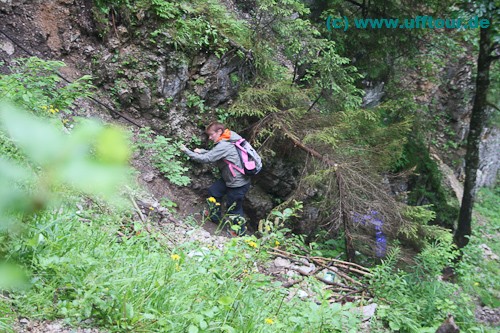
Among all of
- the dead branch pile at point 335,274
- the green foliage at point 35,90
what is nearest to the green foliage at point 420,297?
the dead branch pile at point 335,274

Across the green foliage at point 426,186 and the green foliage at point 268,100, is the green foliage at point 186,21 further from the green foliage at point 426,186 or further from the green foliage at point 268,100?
the green foliage at point 426,186

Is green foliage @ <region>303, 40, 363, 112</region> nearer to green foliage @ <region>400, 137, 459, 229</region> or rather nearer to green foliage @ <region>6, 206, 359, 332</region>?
green foliage @ <region>400, 137, 459, 229</region>

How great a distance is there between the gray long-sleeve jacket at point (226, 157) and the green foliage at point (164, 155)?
30 centimetres

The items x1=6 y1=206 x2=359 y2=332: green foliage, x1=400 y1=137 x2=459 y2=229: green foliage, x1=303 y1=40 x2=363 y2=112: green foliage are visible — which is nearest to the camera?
x1=6 y1=206 x2=359 y2=332: green foliage

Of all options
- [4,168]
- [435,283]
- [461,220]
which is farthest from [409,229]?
[4,168]

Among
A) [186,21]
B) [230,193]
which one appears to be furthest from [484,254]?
[186,21]

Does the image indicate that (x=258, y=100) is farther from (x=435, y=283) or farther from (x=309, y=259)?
(x=435, y=283)

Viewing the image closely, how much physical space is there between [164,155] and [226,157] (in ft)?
3.55

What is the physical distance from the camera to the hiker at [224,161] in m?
6.63

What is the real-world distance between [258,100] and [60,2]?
3.68 metres

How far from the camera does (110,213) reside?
13.5 feet

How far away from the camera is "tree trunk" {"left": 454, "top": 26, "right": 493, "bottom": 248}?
812 cm

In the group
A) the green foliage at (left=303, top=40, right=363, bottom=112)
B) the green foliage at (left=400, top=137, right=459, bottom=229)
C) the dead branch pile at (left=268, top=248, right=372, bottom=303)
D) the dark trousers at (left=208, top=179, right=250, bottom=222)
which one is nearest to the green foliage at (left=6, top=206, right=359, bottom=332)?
the dead branch pile at (left=268, top=248, right=372, bottom=303)

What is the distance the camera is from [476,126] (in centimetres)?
844
